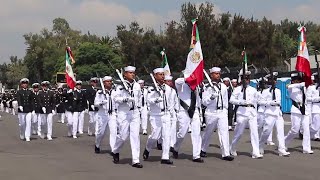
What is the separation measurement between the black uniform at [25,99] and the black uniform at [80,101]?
5.94 feet

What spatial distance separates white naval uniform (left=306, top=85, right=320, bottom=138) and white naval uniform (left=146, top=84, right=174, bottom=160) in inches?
187

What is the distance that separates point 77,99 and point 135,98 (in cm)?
883

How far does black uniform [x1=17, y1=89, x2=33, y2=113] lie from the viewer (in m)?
18.4

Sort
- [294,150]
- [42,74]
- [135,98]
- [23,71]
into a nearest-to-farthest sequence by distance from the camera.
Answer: [135,98]
[294,150]
[42,74]
[23,71]

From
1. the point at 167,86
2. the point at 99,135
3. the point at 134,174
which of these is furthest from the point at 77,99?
the point at 134,174

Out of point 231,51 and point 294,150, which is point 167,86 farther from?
point 231,51

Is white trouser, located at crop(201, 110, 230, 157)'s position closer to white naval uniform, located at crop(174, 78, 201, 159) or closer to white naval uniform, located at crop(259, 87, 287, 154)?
white naval uniform, located at crop(174, 78, 201, 159)

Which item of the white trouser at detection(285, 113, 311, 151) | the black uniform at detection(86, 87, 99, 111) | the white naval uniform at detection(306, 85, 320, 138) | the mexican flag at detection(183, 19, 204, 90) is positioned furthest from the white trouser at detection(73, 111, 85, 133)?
the white trouser at detection(285, 113, 311, 151)

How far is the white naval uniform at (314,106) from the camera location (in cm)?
1484

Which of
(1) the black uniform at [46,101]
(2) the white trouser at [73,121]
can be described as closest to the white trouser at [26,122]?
(1) the black uniform at [46,101]

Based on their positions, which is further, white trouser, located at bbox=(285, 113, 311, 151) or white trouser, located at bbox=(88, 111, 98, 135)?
white trouser, located at bbox=(88, 111, 98, 135)

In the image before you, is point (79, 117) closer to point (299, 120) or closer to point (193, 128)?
point (193, 128)

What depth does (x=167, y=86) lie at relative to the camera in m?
12.0

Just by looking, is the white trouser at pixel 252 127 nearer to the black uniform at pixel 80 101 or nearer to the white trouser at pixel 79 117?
the white trouser at pixel 79 117
